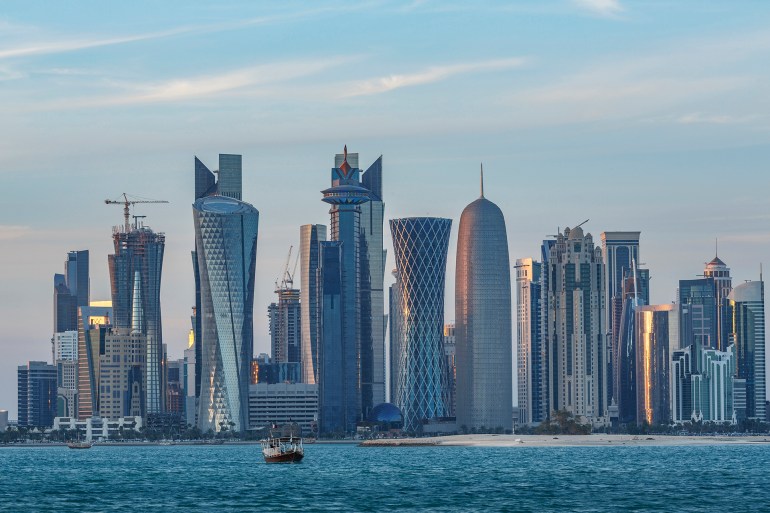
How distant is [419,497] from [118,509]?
39311 mm

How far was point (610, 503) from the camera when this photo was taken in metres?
181

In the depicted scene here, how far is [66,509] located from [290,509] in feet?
89.2

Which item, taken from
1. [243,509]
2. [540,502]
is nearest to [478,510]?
[540,502]

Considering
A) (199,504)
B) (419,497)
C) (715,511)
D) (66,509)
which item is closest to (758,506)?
(715,511)

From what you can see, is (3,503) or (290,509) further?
(3,503)

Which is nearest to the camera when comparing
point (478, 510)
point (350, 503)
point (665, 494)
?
point (478, 510)

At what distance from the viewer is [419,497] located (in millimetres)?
195625

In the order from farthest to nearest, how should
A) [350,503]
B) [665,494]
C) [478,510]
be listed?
[665,494] → [350,503] → [478,510]

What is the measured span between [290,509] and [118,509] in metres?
20.7

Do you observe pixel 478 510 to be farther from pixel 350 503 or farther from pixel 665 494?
pixel 665 494

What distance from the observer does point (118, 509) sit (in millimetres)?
178625

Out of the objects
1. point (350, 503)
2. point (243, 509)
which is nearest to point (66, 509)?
point (243, 509)

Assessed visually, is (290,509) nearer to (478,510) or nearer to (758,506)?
(478,510)

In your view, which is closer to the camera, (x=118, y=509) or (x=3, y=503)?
(x=118, y=509)
